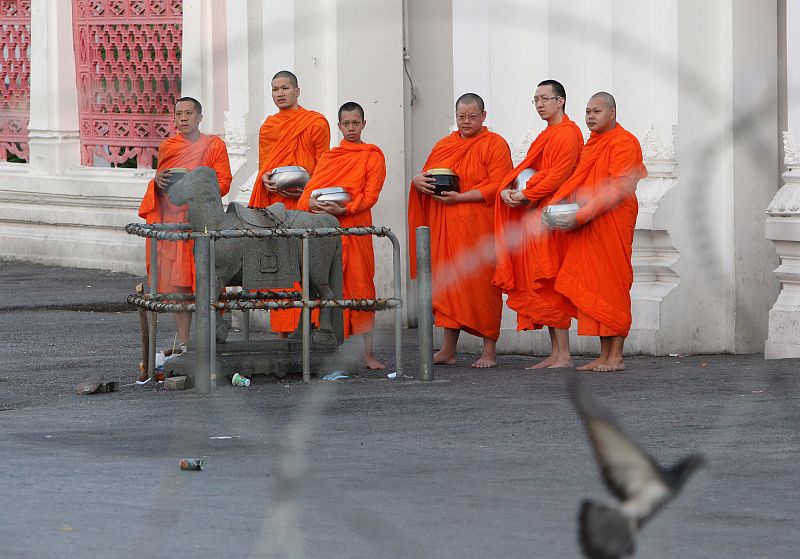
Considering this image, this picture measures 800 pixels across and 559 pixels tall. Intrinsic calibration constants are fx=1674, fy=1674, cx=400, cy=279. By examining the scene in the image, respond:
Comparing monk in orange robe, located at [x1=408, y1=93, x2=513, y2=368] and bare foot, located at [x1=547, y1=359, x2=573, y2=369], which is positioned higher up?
monk in orange robe, located at [x1=408, y1=93, x2=513, y2=368]

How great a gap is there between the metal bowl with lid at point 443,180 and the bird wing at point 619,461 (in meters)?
8.06

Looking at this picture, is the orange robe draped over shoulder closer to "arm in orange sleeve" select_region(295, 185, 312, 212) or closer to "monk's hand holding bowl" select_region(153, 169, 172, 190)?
"arm in orange sleeve" select_region(295, 185, 312, 212)

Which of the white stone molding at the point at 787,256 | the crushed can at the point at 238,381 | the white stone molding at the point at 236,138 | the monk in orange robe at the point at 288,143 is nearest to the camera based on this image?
the crushed can at the point at 238,381

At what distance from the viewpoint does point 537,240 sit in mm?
10703

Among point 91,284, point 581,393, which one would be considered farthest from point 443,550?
point 91,284

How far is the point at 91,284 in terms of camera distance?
54.5 feet

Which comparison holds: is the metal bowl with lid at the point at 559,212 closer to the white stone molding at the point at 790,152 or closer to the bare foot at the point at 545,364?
the bare foot at the point at 545,364

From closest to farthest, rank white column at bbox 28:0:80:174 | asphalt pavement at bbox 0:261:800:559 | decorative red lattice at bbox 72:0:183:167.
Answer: asphalt pavement at bbox 0:261:800:559 → decorative red lattice at bbox 72:0:183:167 → white column at bbox 28:0:80:174

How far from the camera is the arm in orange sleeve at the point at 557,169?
1046 cm

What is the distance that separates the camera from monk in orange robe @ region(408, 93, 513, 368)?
35.9ft

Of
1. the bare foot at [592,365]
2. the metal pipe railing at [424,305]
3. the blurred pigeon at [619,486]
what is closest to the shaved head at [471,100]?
the metal pipe railing at [424,305]

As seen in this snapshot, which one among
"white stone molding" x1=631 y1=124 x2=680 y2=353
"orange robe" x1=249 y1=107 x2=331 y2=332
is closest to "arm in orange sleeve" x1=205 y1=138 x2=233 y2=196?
"orange robe" x1=249 y1=107 x2=331 y2=332

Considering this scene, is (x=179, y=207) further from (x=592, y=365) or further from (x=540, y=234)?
(x=592, y=365)

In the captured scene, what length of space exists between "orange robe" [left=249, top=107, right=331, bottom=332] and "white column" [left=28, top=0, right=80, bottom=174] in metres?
7.69
